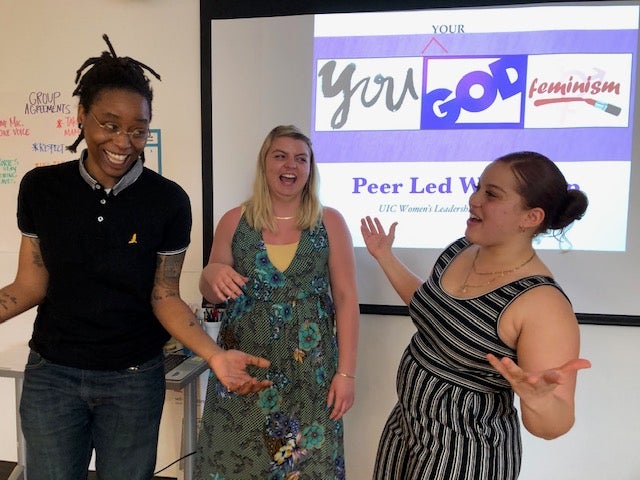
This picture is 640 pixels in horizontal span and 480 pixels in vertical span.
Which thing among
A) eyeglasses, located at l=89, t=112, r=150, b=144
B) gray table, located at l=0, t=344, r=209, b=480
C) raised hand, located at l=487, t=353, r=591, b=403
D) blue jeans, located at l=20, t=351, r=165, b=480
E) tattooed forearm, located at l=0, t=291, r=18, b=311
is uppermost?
eyeglasses, located at l=89, t=112, r=150, b=144

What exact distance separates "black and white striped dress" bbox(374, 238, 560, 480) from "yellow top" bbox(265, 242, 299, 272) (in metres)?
0.50

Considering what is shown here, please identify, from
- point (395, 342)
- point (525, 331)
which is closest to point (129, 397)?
point (525, 331)

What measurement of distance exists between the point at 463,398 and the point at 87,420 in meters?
0.90

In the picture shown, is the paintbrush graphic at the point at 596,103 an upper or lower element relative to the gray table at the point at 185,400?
upper

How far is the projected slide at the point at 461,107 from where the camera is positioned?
190 cm

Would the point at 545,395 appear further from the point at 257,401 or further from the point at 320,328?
the point at 257,401

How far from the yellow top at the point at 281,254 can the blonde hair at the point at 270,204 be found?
0.06m

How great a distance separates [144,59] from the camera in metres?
2.19

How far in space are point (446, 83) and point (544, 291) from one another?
1.17 m

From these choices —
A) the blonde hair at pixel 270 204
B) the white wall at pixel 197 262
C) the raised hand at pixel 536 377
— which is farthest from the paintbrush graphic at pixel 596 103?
the raised hand at pixel 536 377

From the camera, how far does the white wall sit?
202 cm

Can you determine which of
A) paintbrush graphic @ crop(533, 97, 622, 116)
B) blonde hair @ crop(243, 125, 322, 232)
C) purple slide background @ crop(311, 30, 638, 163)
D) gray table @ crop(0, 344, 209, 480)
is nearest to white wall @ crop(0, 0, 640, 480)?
gray table @ crop(0, 344, 209, 480)

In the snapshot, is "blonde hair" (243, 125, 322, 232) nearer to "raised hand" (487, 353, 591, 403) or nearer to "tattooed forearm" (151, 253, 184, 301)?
"tattooed forearm" (151, 253, 184, 301)

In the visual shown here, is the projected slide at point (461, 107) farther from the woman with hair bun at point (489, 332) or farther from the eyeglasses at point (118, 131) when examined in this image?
the eyeglasses at point (118, 131)
